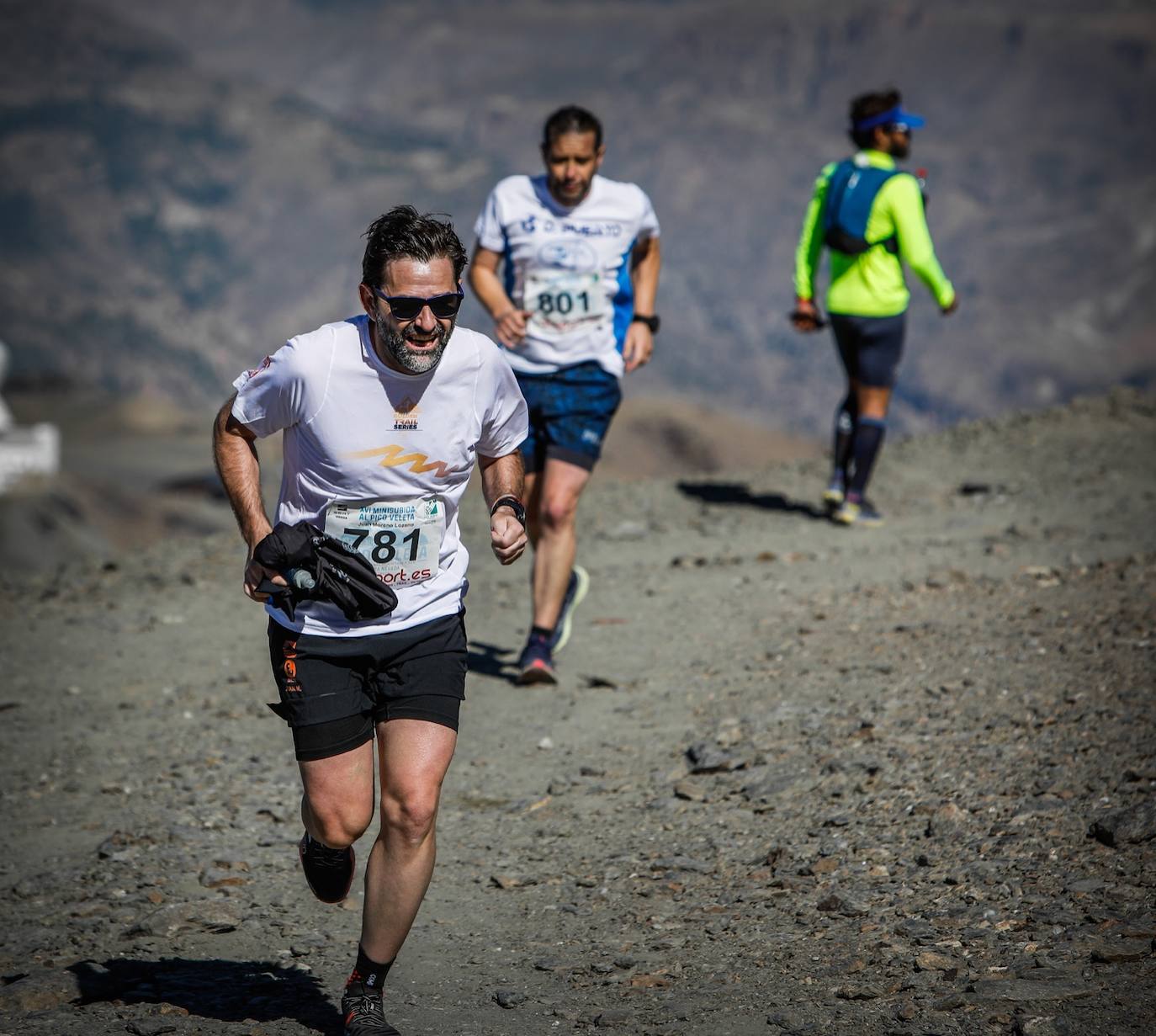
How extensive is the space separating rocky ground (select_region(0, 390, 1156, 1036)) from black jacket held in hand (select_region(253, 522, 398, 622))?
1.18m

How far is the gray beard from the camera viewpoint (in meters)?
3.52

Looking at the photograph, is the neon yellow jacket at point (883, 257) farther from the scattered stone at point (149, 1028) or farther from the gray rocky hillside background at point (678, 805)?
the scattered stone at point (149, 1028)

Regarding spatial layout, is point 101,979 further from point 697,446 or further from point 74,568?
point 697,446

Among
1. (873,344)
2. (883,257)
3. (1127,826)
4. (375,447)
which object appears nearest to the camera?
(375,447)

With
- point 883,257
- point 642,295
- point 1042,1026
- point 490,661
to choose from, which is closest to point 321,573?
point 1042,1026

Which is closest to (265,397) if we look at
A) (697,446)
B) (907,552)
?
(907,552)

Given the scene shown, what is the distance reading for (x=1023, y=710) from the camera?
5.79 meters

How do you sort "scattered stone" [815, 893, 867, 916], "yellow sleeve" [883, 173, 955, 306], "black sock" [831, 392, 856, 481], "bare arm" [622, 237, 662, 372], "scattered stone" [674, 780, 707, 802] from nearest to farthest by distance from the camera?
"scattered stone" [815, 893, 867, 916] → "scattered stone" [674, 780, 707, 802] → "bare arm" [622, 237, 662, 372] → "yellow sleeve" [883, 173, 955, 306] → "black sock" [831, 392, 856, 481]

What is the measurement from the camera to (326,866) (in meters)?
3.87

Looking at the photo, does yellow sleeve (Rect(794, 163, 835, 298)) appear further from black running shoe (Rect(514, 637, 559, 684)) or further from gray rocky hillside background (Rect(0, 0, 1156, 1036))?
black running shoe (Rect(514, 637, 559, 684))

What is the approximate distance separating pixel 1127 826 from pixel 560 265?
3302mm

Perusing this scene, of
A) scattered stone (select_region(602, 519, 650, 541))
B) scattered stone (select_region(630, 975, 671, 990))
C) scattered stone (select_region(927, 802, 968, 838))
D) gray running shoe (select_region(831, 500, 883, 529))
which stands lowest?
scattered stone (select_region(630, 975, 671, 990))

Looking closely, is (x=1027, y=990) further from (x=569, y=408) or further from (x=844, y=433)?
(x=844, y=433)

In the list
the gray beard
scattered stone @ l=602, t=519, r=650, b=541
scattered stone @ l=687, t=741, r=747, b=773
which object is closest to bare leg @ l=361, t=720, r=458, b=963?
the gray beard
